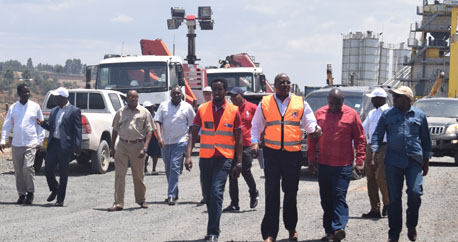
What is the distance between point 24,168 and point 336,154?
5777mm

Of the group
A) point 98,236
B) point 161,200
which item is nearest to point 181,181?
point 161,200

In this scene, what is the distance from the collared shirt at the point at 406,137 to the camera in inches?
331

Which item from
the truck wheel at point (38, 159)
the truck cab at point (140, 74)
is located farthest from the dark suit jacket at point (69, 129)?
the truck cab at point (140, 74)

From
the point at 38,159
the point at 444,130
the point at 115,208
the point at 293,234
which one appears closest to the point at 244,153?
the point at 115,208

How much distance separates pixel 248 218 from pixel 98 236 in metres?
Result: 2.41

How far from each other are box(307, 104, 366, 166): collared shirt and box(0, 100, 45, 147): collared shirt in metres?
5.43

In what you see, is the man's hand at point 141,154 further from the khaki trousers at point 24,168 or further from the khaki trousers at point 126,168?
the khaki trousers at point 24,168

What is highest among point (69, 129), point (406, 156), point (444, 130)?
point (406, 156)

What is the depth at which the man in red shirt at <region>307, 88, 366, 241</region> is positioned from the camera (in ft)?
28.5

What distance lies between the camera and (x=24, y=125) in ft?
40.2

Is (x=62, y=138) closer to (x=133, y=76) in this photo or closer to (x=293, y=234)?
(x=293, y=234)

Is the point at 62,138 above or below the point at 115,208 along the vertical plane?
above

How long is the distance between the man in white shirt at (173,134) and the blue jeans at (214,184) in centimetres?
306

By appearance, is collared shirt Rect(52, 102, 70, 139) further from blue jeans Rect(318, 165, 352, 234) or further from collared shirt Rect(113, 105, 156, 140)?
blue jeans Rect(318, 165, 352, 234)
